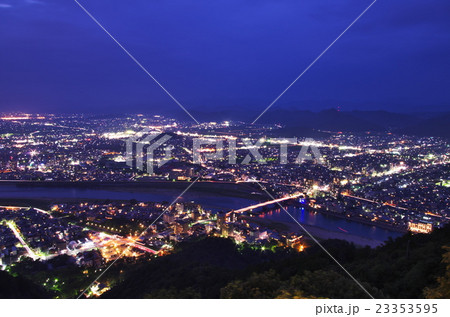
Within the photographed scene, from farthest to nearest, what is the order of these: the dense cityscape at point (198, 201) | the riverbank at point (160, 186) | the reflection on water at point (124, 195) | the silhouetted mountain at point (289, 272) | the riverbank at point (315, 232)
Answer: the riverbank at point (160, 186) → the reflection on water at point (124, 195) → the riverbank at point (315, 232) → the dense cityscape at point (198, 201) → the silhouetted mountain at point (289, 272)

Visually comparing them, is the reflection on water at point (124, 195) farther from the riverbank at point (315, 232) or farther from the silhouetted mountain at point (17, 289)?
the silhouetted mountain at point (17, 289)

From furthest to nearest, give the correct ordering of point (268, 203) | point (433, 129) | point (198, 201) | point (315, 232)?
point (433, 129) → point (198, 201) → point (268, 203) → point (315, 232)

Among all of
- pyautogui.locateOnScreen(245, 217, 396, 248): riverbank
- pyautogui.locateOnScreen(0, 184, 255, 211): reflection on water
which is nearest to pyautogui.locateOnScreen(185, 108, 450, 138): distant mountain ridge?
pyautogui.locateOnScreen(0, 184, 255, 211): reflection on water

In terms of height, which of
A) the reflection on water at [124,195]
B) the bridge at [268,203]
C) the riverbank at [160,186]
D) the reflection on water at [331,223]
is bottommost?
the reflection on water at [331,223]

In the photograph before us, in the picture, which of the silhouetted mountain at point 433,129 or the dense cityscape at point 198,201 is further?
the silhouetted mountain at point 433,129

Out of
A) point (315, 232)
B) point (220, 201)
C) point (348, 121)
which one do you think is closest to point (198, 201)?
point (220, 201)

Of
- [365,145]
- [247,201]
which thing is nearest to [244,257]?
[247,201]

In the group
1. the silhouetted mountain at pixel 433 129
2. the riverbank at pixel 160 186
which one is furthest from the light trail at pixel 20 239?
the silhouetted mountain at pixel 433 129

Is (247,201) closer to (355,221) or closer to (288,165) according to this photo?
(355,221)

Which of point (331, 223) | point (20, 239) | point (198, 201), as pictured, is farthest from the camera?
point (198, 201)

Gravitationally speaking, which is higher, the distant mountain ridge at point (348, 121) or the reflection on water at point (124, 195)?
the distant mountain ridge at point (348, 121)

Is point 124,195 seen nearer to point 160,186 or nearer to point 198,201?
point 160,186
